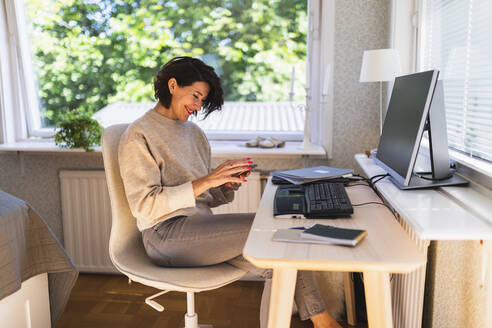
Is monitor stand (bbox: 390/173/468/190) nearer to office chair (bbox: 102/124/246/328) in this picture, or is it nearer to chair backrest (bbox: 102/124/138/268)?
office chair (bbox: 102/124/246/328)

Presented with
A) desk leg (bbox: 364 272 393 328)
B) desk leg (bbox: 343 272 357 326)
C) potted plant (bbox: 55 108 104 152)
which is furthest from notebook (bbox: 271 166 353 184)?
potted plant (bbox: 55 108 104 152)

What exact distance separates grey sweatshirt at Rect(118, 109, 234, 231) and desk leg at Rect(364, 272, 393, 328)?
0.65m

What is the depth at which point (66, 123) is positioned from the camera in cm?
248

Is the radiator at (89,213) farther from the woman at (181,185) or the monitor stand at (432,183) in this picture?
the monitor stand at (432,183)

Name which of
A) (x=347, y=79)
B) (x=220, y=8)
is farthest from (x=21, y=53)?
(x=347, y=79)

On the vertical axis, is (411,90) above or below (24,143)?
above

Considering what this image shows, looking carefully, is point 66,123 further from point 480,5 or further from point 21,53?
point 480,5

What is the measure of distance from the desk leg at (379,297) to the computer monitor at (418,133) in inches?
16.3

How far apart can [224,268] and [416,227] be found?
690mm

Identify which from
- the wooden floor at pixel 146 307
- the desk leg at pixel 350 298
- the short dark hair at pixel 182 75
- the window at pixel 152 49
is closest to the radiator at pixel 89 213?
the wooden floor at pixel 146 307

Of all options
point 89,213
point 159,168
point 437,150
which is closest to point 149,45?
point 89,213

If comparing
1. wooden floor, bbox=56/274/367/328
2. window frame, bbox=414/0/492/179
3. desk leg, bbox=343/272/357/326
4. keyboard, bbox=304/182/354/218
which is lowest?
wooden floor, bbox=56/274/367/328

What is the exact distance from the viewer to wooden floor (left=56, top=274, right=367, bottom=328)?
217cm

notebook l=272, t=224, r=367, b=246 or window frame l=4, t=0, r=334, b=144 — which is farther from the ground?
window frame l=4, t=0, r=334, b=144
